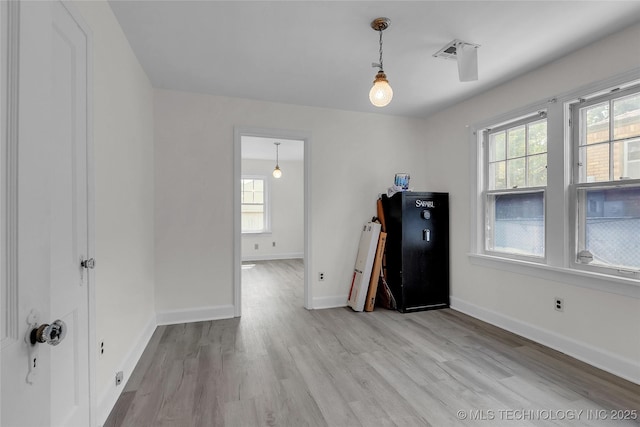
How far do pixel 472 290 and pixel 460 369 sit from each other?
146 cm

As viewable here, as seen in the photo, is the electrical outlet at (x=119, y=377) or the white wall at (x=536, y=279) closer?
the electrical outlet at (x=119, y=377)

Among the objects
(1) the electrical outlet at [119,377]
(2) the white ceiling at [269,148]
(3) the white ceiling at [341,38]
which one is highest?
(2) the white ceiling at [269,148]

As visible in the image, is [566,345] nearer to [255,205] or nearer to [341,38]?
[341,38]

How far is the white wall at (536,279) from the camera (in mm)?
2227

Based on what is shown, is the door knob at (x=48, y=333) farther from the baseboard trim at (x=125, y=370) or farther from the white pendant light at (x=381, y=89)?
the white pendant light at (x=381, y=89)

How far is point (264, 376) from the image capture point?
7.37ft

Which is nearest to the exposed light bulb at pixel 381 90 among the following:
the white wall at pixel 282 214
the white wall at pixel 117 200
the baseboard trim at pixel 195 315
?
the white wall at pixel 117 200

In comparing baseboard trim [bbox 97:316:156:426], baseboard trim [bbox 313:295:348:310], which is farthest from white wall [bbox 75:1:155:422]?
baseboard trim [bbox 313:295:348:310]

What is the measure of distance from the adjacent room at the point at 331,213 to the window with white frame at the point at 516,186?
0.02 m

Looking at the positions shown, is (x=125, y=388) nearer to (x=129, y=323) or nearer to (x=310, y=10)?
(x=129, y=323)

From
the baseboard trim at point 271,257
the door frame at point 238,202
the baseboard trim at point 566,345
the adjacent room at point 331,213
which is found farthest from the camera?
the baseboard trim at point 271,257

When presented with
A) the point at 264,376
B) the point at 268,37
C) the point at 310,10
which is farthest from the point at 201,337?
the point at 310,10

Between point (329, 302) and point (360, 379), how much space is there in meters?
1.71

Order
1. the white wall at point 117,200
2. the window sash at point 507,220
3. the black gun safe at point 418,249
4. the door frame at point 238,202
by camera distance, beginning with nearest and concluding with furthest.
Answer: the white wall at point 117,200 → the window sash at point 507,220 → the door frame at point 238,202 → the black gun safe at point 418,249
